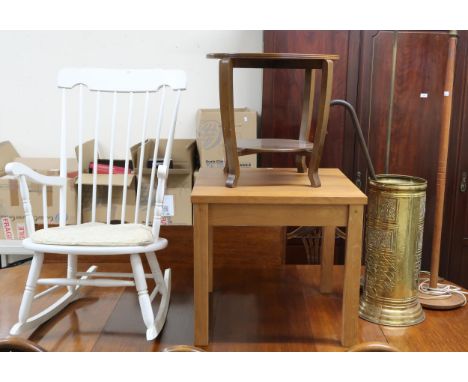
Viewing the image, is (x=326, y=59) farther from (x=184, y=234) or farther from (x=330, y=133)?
(x=184, y=234)

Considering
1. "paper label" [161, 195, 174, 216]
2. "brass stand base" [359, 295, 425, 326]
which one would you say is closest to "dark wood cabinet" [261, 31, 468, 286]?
"paper label" [161, 195, 174, 216]

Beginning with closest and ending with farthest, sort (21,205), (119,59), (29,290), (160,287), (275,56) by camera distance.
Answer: (275,56) < (29,290) < (160,287) < (21,205) < (119,59)

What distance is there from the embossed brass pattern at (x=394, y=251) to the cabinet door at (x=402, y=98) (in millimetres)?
594

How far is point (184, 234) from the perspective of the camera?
274 centimetres

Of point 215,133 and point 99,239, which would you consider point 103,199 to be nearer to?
point 215,133

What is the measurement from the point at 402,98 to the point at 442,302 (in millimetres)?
1009

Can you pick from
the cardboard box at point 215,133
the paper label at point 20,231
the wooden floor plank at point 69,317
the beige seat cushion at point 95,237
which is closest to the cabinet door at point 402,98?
the cardboard box at point 215,133

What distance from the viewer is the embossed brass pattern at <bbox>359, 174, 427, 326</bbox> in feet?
6.36

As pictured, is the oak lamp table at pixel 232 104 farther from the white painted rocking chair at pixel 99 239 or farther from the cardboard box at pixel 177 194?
the cardboard box at pixel 177 194

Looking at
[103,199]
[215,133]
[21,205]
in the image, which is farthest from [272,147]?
[21,205]

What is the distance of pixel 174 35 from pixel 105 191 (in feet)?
3.28

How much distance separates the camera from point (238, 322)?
2.03 metres

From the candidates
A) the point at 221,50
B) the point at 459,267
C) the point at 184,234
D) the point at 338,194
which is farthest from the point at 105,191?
the point at 459,267

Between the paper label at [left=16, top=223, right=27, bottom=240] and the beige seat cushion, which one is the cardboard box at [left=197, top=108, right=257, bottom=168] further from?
the paper label at [left=16, top=223, right=27, bottom=240]
